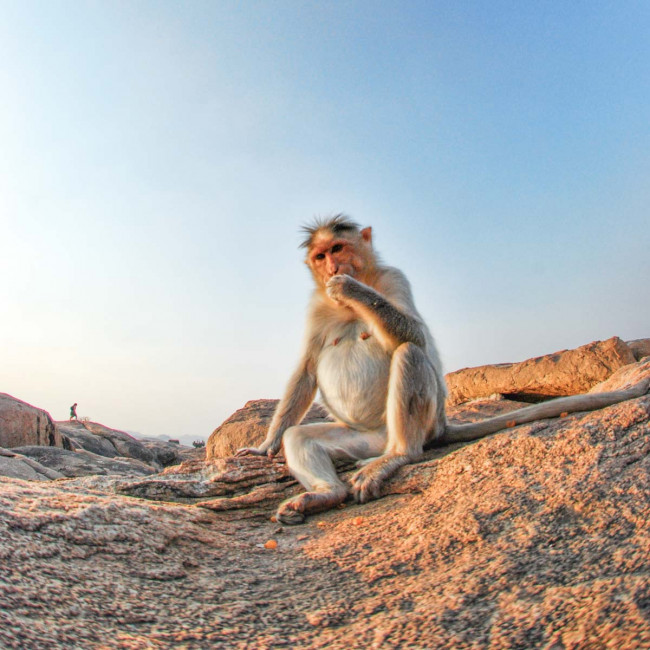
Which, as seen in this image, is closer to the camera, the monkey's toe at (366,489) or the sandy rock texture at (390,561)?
the sandy rock texture at (390,561)

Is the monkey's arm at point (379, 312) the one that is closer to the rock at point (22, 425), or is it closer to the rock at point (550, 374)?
the rock at point (550, 374)

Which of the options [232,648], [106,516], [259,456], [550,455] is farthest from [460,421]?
[232,648]

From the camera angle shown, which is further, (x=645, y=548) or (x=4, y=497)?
(x=4, y=497)

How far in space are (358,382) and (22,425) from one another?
50.2ft

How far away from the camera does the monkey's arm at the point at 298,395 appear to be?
5.80 metres

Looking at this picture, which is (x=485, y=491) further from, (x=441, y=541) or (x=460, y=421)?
(x=460, y=421)

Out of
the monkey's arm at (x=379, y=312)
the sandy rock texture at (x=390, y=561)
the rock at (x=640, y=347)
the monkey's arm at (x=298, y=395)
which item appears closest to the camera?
the sandy rock texture at (x=390, y=561)

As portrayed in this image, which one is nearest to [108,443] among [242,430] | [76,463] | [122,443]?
[122,443]

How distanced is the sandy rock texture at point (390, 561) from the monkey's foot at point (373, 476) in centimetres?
10

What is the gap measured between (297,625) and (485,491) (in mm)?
1525

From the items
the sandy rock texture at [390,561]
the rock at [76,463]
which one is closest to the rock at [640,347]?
the sandy rock texture at [390,561]

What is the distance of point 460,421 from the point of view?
820 centimetres

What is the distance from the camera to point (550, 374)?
1130 centimetres

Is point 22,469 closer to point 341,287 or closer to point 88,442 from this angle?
point 341,287
